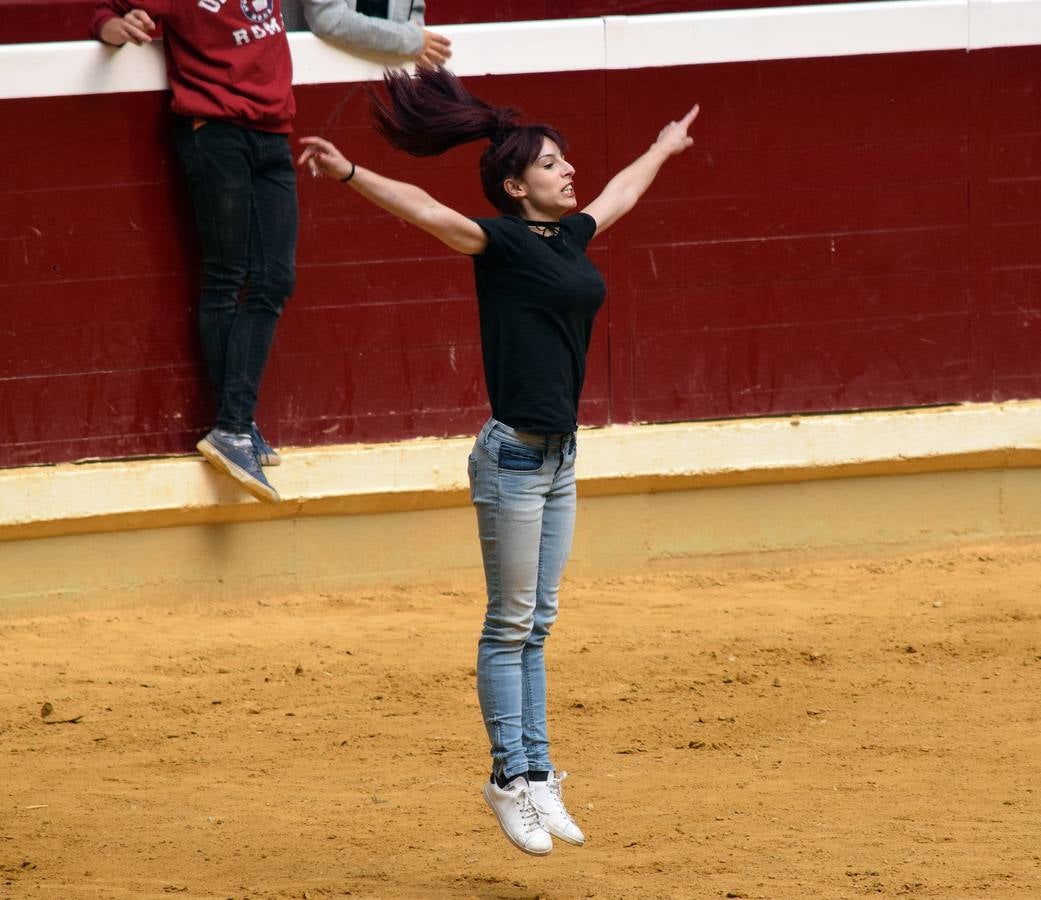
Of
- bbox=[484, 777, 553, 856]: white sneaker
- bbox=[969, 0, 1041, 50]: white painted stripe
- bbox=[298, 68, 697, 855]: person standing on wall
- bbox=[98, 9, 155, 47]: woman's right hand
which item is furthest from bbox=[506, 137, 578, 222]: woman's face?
bbox=[969, 0, 1041, 50]: white painted stripe

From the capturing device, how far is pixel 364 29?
21.9 ft

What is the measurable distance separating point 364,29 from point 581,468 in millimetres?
1798

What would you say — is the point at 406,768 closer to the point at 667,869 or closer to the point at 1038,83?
the point at 667,869

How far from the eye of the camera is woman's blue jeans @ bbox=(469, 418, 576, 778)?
4.12m

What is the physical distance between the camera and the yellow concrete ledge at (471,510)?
6652 millimetres

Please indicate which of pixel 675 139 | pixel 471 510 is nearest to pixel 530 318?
pixel 675 139

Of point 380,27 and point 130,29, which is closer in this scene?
point 130,29

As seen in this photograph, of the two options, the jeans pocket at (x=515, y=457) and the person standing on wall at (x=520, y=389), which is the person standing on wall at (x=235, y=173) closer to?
the person standing on wall at (x=520, y=389)

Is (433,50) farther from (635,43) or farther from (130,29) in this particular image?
(130,29)

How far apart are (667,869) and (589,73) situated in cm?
355

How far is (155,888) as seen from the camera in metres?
4.28

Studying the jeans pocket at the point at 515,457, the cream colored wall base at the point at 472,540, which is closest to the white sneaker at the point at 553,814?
the jeans pocket at the point at 515,457

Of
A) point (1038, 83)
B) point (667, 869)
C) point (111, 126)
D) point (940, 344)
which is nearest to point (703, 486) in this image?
point (940, 344)

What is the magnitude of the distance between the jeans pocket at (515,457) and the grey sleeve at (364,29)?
117 inches
